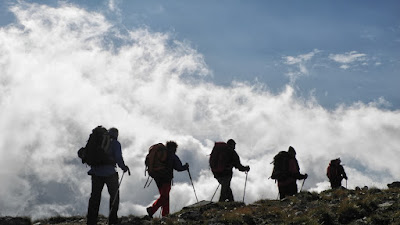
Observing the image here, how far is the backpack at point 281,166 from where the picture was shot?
1680 centimetres

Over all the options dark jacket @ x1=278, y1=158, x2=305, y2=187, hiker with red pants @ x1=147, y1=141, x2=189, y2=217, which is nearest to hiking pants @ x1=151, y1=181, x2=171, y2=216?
hiker with red pants @ x1=147, y1=141, x2=189, y2=217

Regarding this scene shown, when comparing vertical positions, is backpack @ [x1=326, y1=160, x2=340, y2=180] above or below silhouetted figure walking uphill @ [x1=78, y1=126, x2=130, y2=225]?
above

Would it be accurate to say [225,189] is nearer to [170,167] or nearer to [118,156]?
[170,167]

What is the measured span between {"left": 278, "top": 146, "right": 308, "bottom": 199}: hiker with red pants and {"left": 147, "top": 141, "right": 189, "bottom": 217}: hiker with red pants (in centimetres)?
490

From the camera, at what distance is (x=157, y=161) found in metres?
13.9

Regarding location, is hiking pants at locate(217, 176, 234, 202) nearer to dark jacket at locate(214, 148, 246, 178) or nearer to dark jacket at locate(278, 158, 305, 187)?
dark jacket at locate(214, 148, 246, 178)

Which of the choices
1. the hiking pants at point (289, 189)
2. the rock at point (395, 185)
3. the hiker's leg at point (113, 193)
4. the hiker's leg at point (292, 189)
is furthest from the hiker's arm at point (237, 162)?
the rock at point (395, 185)

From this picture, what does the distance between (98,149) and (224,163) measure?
5.64 meters

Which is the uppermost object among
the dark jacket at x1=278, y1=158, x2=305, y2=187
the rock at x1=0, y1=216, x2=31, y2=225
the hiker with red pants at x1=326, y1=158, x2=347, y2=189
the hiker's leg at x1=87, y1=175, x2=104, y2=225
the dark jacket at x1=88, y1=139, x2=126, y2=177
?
the hiker with red pants at x1=326, y1=158, x2=347, y2=189

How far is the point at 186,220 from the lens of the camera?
39.8ft

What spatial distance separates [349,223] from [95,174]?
709 centimetres

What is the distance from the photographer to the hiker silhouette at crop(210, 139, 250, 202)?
52.6 feet

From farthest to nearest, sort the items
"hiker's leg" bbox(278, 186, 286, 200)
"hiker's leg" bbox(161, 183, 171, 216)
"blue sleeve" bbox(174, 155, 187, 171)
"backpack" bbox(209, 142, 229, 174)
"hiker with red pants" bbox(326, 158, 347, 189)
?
1. "hiker with red pants" bbox(326, 158, 347, 189)
2. "hiker's leg" bbox(278, 186, 286, 200)
3. "backpack" bbox(209, 142, 229, 174)
4. "blue sleeve" bbox(174, 155, 187, 171)
5. "hiker's leg" bbox(161, 183, 171, 216)

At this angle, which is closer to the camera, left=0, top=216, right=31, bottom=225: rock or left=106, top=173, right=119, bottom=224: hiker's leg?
left=0, top=216, right=31, bottom=225: rock
